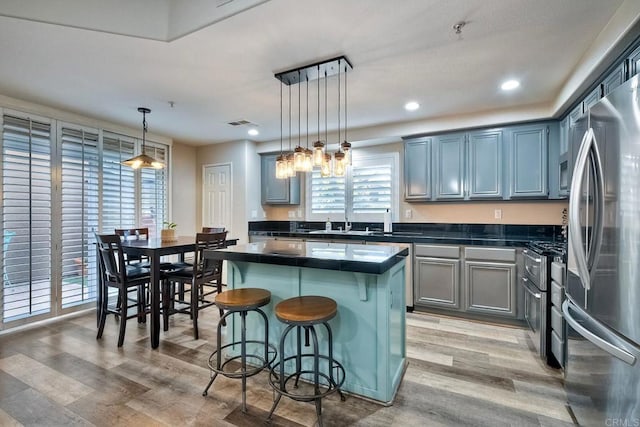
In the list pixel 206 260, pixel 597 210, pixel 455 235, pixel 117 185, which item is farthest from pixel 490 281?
pixel 117 185

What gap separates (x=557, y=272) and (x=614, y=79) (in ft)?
4.64

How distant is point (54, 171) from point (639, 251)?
507cm

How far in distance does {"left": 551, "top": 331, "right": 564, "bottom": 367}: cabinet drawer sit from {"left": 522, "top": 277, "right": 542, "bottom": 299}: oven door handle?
331 millimetres

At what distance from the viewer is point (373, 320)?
2.02 m

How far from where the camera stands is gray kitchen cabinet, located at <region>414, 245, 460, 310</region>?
3.58 meters

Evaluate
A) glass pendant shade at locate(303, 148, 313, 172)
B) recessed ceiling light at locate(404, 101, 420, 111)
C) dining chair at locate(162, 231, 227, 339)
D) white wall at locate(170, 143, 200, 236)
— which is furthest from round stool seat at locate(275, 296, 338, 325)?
white wall at locate(170, 143, 200, 236)

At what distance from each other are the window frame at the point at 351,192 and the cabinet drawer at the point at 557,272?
221cm

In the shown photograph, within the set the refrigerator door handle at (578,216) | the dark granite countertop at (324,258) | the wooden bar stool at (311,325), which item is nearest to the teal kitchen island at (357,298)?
the dark granite countertop at (324,258)

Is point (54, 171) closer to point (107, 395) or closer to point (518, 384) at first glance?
point (107, 395)

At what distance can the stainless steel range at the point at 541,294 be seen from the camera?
8.17 ft

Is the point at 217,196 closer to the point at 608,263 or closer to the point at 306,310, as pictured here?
the point at 306,310

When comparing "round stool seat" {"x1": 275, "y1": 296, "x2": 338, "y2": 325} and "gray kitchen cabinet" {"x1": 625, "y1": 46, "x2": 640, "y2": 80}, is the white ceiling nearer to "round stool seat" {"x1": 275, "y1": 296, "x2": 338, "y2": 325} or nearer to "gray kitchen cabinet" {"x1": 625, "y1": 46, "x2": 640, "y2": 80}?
"gray kitchen cabinet" {"x1": 625, "y1": 46, "x2": 640, "y2": 80}

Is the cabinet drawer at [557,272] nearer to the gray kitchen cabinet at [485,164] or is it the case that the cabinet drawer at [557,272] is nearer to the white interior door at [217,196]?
the gray kitchen cabinet at [485,164]

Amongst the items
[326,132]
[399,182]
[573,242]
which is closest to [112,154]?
[326,132]
